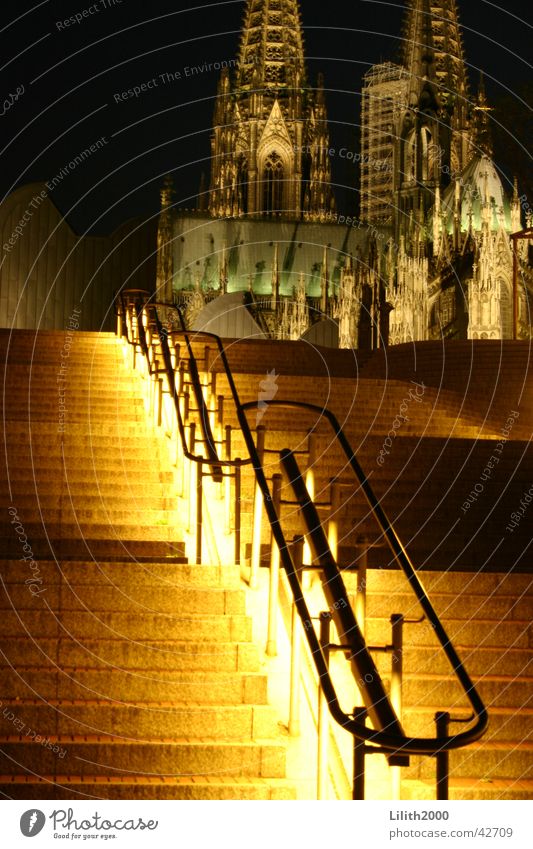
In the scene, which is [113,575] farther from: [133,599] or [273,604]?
[273,604]

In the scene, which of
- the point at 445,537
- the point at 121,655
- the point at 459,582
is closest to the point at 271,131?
the point at 445,537

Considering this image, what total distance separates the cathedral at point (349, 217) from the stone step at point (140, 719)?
1406 inches

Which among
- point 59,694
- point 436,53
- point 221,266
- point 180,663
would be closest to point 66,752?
point 59,694

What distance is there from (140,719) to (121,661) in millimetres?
454

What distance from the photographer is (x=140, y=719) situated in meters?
5.28

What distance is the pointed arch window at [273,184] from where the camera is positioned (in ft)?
203

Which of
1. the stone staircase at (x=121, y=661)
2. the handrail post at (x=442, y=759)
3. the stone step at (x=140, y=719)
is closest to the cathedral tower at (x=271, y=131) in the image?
the stone staircase at (x=121, y=661)

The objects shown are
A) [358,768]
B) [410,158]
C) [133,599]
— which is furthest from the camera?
[410,158]

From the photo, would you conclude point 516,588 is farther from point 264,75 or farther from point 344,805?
point 264,75

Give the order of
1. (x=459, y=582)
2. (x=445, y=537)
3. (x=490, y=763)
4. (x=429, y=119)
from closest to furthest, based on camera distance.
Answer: (x=490, y=763)
(x=459, y=582)
(x=445, y=537)
(x=429, y=119)

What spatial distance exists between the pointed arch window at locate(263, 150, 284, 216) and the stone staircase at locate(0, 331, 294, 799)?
2163 inches

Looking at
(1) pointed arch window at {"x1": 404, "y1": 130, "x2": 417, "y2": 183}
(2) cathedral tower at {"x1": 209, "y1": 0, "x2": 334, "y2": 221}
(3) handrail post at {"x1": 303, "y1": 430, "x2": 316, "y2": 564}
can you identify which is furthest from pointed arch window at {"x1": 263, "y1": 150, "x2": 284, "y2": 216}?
(3) handrail post at {"x1": 303, "y1": 430, "x2": 316, "y2": 564}

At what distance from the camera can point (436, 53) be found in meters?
61.3

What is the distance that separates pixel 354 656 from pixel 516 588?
8.28 ft
